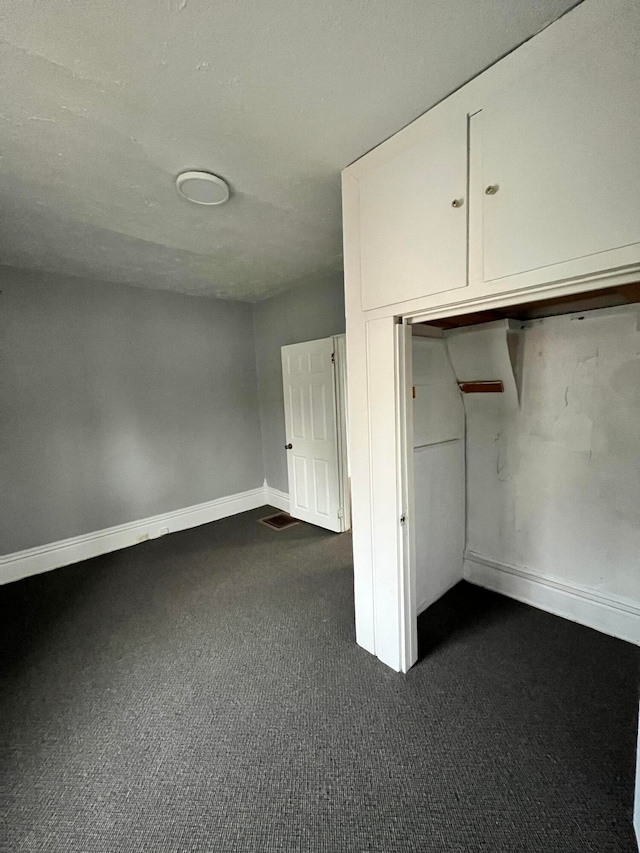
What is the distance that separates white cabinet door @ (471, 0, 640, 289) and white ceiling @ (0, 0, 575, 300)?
0.17 meters

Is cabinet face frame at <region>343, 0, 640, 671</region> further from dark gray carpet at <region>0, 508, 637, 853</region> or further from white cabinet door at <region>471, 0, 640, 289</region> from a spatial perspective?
dark gray carpet at <region>0, 508, 637, 853</region>

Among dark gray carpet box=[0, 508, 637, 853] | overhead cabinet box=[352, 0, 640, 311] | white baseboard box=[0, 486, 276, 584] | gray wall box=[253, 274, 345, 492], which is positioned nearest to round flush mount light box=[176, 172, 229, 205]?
overhead cabinet box=[352, 0, 640, 311]

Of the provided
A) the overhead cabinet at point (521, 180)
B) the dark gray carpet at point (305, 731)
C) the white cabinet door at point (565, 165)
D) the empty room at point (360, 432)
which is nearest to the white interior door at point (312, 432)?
the empty room at point (360, 432)

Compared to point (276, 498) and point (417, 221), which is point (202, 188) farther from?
point (276, 498)

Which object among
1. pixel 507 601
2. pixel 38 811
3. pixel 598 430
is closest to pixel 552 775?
pixel 507 601

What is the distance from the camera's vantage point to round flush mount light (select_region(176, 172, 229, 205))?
1.68 meters

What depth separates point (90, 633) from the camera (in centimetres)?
225

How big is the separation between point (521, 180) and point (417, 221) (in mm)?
396

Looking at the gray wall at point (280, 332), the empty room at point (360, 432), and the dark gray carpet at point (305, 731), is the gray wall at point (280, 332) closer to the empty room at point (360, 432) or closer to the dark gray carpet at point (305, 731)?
the empty room at point (360, 432)

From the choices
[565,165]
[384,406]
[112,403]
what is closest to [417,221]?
[565,165]

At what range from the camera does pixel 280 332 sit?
4020mm

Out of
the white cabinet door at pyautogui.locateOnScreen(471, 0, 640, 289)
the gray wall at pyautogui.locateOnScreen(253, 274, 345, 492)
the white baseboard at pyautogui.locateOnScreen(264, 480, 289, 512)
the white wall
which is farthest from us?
the white baseboard at pyautogui.locateOnScreen(264, 480, 289, 512)

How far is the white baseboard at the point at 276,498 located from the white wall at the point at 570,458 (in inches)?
94.9

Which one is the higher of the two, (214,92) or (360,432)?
(214,92)
